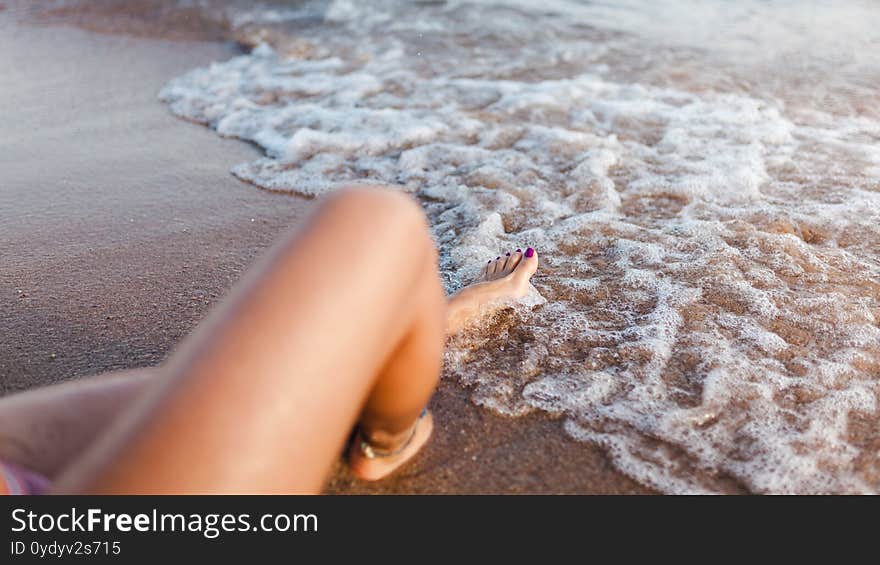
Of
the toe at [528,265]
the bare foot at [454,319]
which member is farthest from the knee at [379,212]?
the toe at [528,265]

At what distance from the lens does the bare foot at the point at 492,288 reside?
8.11 feet

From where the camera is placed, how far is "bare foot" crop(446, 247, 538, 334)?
2.47 m

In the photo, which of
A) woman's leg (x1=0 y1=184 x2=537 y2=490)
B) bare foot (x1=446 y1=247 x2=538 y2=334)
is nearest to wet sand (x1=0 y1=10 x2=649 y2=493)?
bare foot (x1=446 y1=247 x2=538 y2=334)

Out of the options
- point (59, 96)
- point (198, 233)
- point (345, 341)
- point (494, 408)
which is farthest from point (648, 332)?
point (59, 96)

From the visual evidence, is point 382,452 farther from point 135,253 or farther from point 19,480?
point 135,253

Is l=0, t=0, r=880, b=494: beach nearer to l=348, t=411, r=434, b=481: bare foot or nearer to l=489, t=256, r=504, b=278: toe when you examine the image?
l=348, t=411, r=434, b=481: bare foot

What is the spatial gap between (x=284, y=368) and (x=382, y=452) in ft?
2.57

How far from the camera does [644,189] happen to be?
11.7ft

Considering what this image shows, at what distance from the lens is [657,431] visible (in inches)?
78.6

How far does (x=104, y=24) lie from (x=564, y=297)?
6960mm

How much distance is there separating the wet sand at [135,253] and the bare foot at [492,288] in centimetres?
35

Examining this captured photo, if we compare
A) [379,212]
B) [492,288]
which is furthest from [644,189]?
[379,212]

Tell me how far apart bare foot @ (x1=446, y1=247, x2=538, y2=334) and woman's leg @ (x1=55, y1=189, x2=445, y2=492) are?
1.23 metres
